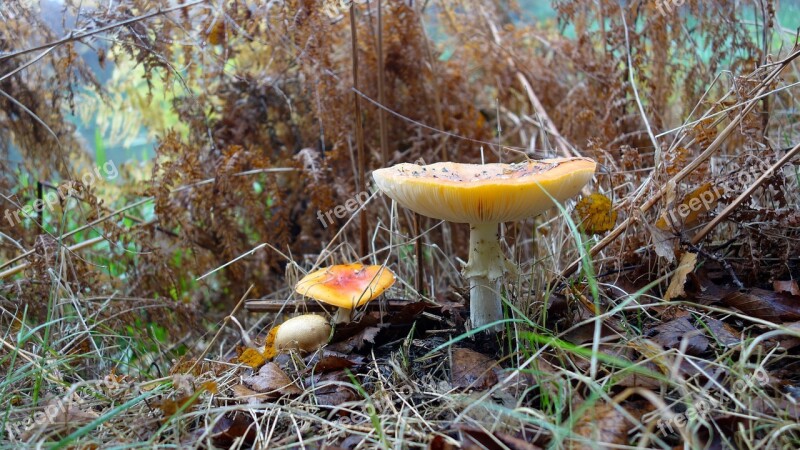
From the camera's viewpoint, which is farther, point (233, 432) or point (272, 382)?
point (272, 382)

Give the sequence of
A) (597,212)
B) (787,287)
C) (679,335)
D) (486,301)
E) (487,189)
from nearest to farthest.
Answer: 1. (487,189)
2. (679,335)
3. (787,287)
4. (486,301)
5. (597,212)

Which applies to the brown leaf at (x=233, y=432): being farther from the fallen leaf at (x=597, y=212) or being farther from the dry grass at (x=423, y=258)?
the fallen leaf at (x=597, y=212)

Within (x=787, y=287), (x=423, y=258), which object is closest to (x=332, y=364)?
(x=423, y=258)

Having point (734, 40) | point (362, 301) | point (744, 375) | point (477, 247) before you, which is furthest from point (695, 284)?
point (734, 40)

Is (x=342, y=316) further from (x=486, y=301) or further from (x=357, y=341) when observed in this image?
(x=486, y=301)

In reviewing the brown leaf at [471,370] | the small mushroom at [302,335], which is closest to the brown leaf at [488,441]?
the brown leaf at [471,370]

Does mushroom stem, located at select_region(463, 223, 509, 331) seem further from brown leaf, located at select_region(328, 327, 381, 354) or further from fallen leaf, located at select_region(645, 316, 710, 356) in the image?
fallen leaf, located at select_region(645, 316, 710, 356)
